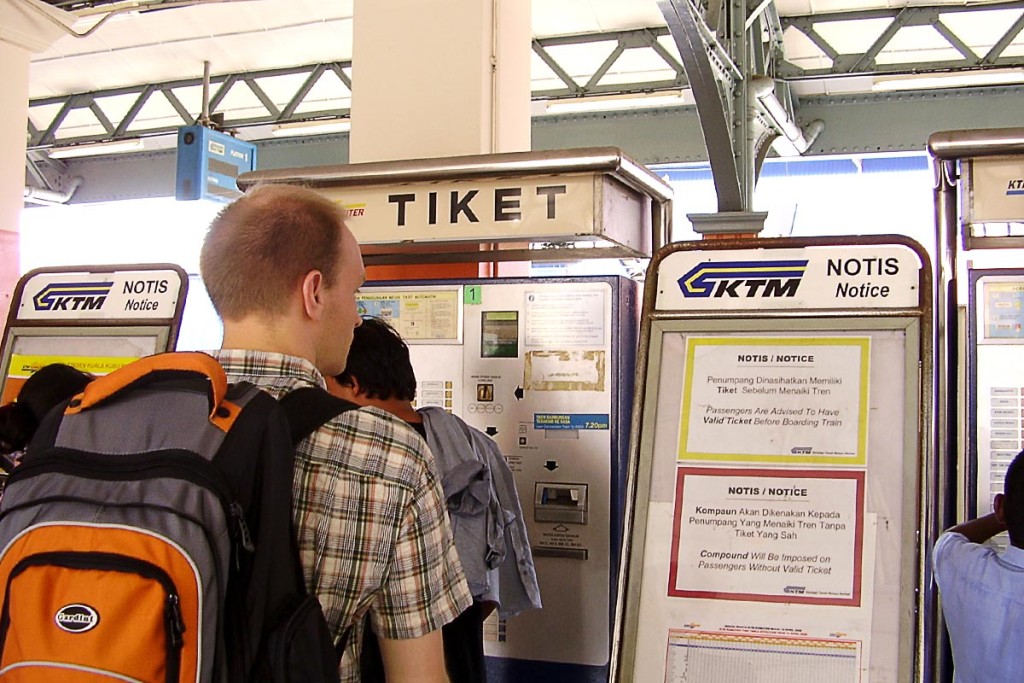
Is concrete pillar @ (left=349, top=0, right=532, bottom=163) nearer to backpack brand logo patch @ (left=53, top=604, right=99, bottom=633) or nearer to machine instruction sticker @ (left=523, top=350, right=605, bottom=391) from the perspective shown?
machine instruction sticker @ (left=523, top=350, right=605, bottom=391)

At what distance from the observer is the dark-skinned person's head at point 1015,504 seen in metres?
1.96

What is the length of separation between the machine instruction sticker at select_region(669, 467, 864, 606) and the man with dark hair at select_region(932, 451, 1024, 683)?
0.67 ft

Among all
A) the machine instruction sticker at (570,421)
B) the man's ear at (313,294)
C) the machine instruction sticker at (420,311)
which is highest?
the machine instruction sticker at (420,311)

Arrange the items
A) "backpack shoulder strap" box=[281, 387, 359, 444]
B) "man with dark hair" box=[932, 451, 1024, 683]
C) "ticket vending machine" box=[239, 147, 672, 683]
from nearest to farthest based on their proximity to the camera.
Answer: "backpack shoulder strap" box=[281, 387, 359, 444] → "man with dark hair" box=[932, 451, 1024, 683] → "ticket vending machine" box=[239, 147, 672, 683]

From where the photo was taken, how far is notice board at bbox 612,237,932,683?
204 cm

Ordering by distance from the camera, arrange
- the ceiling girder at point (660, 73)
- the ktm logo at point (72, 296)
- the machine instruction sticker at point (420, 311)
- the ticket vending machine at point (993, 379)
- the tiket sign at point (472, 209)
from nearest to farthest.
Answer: the ticket vending machine at point (993, 379), the tiket sign at point (472, 209), the machine instruction sticker at point (420, 311), the ktm logo at point (72, 296), the ceiling girder at point (660, 73)

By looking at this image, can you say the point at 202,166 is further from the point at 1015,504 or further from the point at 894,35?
the point at 1015,504

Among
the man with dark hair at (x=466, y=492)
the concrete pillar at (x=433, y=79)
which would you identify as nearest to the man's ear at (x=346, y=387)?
the man with dark hair at (x=466, y=492)

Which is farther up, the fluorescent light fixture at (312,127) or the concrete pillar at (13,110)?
the fluorescent light fixture at (312,127)

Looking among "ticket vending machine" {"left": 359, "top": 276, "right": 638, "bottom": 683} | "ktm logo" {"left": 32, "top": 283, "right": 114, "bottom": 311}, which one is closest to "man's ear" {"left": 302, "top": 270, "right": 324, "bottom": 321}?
"ticket vending machine" {"left": 359, "top": 276, "right": 638, "bottom": 683}

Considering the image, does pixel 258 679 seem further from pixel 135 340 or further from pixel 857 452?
pixel 135 340

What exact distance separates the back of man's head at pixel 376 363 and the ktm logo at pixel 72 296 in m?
1.64

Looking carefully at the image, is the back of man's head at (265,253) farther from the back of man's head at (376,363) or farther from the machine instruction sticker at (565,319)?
the machine instruction sticker at (565,319)

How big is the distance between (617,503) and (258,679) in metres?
1.98
